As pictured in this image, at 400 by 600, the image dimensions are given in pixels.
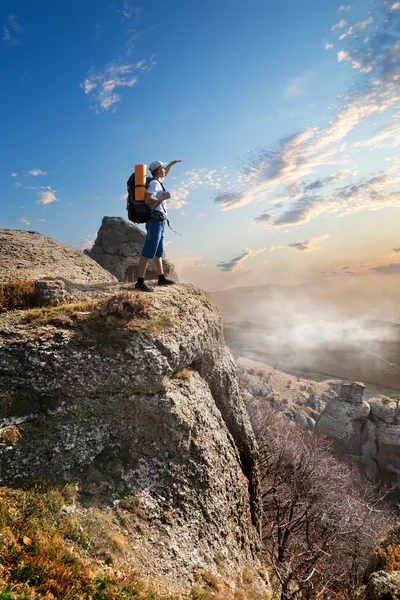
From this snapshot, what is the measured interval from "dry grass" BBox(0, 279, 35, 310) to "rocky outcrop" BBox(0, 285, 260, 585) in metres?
0.73

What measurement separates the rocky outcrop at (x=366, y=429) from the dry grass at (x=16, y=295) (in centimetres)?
4844

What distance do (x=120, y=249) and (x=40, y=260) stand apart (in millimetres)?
12917

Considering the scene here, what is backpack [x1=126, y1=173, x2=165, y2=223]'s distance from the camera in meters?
8.01

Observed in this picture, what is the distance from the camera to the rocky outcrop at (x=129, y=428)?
5.41 meters

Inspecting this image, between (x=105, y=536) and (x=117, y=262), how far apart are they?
20642 mm

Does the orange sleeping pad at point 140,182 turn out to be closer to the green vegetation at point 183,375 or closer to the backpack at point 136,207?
the backpack at point 136,207

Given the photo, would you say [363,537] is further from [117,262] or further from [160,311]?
[117,262]

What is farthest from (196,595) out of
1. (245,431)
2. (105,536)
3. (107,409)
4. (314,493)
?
(314,493)

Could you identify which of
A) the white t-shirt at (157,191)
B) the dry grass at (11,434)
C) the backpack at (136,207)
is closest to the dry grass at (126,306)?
the backpack at (136,207)

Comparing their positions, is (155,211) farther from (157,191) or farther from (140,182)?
(140,182)

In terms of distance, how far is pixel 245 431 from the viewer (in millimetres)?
9891

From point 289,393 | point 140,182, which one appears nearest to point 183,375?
A: point 140,182

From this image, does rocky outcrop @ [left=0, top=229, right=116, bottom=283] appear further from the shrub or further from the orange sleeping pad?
the shrub

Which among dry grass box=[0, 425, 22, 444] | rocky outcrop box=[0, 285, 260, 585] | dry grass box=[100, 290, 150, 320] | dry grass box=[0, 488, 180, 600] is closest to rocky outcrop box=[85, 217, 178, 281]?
dry grass box=[100, 290, 150, 320]
